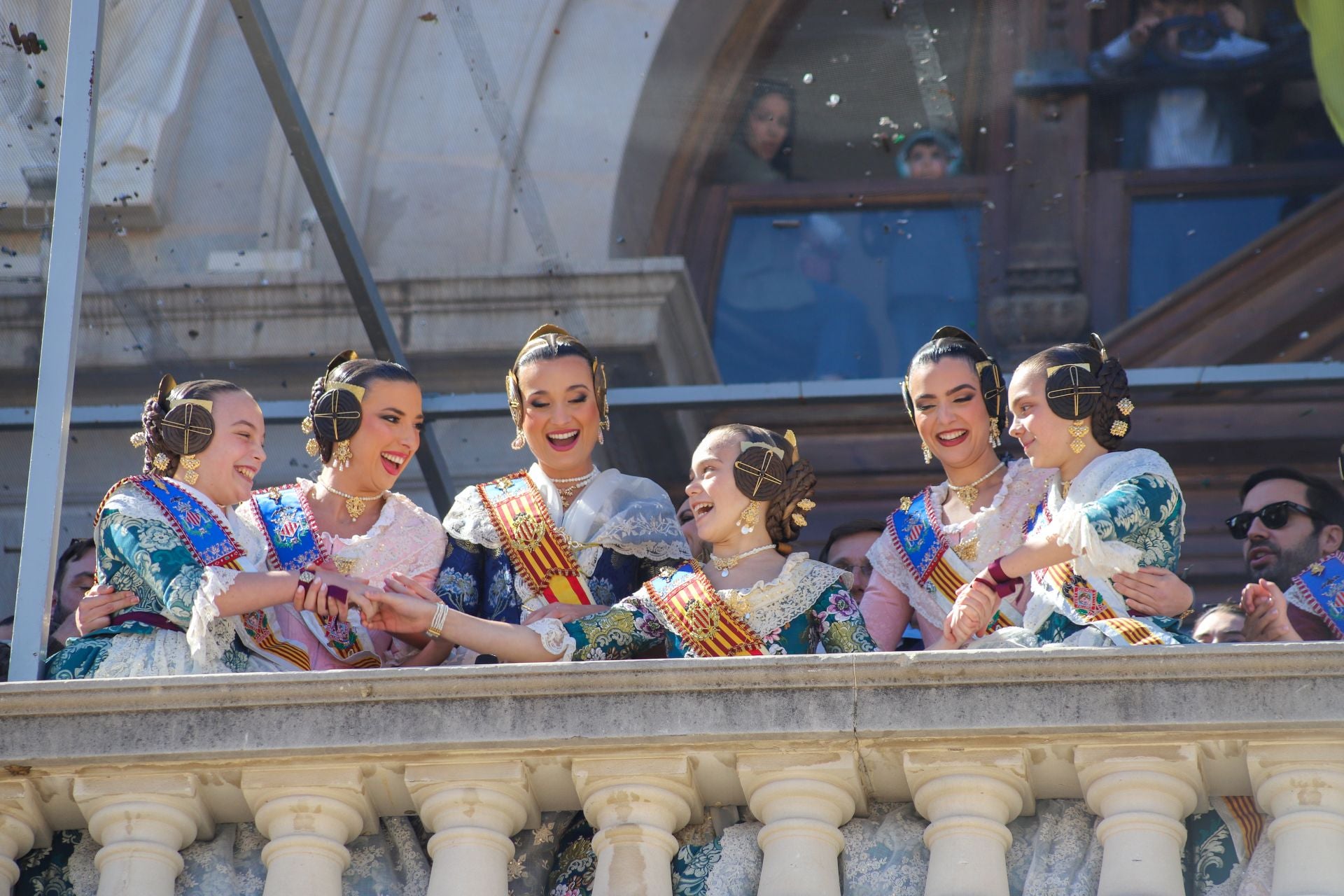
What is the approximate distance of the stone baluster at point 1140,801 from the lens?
4.80m

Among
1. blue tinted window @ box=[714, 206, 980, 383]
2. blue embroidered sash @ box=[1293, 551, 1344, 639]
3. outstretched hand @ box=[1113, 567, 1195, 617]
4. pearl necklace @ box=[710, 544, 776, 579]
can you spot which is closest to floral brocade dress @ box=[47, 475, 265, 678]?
pearl necklace @ box=[710, 544, 776, 579]

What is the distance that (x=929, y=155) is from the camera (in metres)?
9.14

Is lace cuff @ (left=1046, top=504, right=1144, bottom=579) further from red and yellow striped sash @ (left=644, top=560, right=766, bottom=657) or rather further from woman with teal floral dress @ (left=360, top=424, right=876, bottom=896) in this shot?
red and yellow striped sash @ (left=644, top=560, right=766, bottom=657)

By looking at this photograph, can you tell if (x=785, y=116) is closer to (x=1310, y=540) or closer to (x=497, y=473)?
(x=497, y=473)

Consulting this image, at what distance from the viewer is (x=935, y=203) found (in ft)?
29.8

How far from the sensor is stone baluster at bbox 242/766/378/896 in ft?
16.5

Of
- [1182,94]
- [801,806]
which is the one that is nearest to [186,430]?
[801,806]

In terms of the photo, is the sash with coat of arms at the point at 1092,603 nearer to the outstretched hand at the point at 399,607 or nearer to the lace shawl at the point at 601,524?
the lace shawl at the point at 601,524

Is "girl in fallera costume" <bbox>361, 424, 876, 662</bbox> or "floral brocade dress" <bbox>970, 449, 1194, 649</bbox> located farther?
"girl in fallera costume" <bbox>361, 424, 876, 662</bbox>

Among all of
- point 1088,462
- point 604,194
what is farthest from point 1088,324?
point 1088,462

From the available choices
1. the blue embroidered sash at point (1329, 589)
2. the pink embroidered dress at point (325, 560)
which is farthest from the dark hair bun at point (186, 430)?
the blue embroidered sash at point (1329, 589)

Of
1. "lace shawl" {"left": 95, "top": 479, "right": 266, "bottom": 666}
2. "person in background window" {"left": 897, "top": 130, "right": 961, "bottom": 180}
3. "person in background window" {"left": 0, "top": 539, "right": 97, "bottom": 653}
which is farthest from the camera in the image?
"person in background window" {"left": 897, "top": 130, "right": 961, "bottom": 180}

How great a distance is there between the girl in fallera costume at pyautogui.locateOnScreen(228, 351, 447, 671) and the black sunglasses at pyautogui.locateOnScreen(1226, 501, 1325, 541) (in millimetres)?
2201

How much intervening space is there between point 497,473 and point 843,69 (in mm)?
2024
